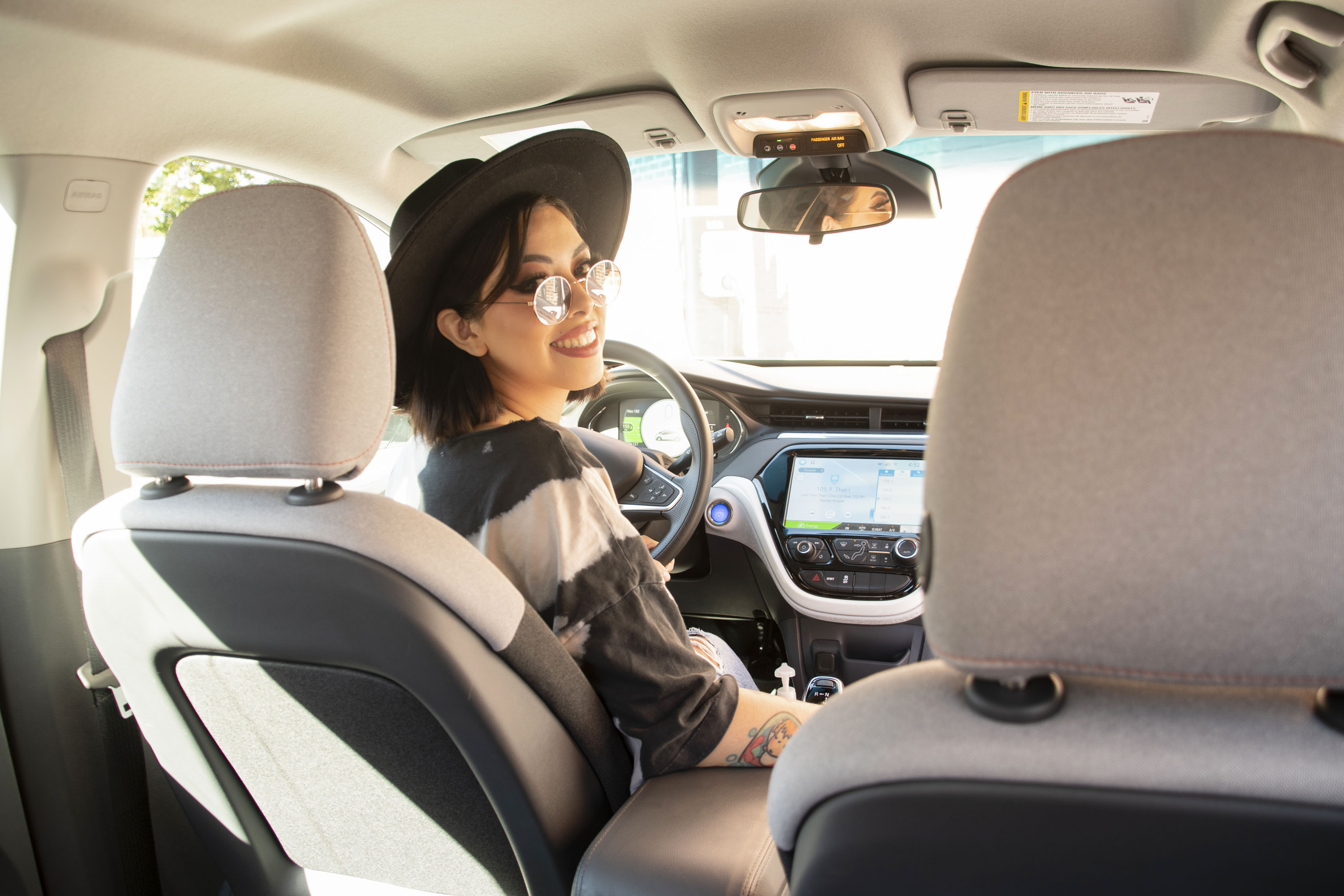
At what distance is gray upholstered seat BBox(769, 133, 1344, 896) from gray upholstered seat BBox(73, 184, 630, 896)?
548mm

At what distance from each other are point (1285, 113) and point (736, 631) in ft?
7.05

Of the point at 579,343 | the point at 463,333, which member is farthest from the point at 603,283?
the point at 463,333

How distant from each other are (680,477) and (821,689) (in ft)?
2.85

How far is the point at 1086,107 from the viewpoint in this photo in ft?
6.56

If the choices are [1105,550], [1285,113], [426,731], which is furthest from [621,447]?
[1105,550]

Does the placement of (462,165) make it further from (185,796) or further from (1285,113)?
(1285,113)

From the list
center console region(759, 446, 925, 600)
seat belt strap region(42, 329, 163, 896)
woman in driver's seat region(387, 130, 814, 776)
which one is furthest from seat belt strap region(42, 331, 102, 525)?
center console region(759, 446, 925, 600)

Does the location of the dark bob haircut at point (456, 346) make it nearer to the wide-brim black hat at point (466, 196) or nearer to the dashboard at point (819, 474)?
the wide-brim black hat at point (466, 196)

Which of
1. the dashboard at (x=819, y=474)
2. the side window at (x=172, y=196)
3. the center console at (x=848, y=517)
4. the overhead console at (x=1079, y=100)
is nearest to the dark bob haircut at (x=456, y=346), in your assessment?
the side window at (x=172, y=196)

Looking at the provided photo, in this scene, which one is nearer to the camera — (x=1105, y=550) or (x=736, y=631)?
(x=1105, y=550)

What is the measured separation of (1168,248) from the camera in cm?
65

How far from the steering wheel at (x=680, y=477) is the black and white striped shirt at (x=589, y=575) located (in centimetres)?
87

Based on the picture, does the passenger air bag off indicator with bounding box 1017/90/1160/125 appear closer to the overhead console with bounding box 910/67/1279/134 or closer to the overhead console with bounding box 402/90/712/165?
the overhead console with bounding box 910/67/1279/134

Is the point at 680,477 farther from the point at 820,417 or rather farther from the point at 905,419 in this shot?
the point at 905,419
